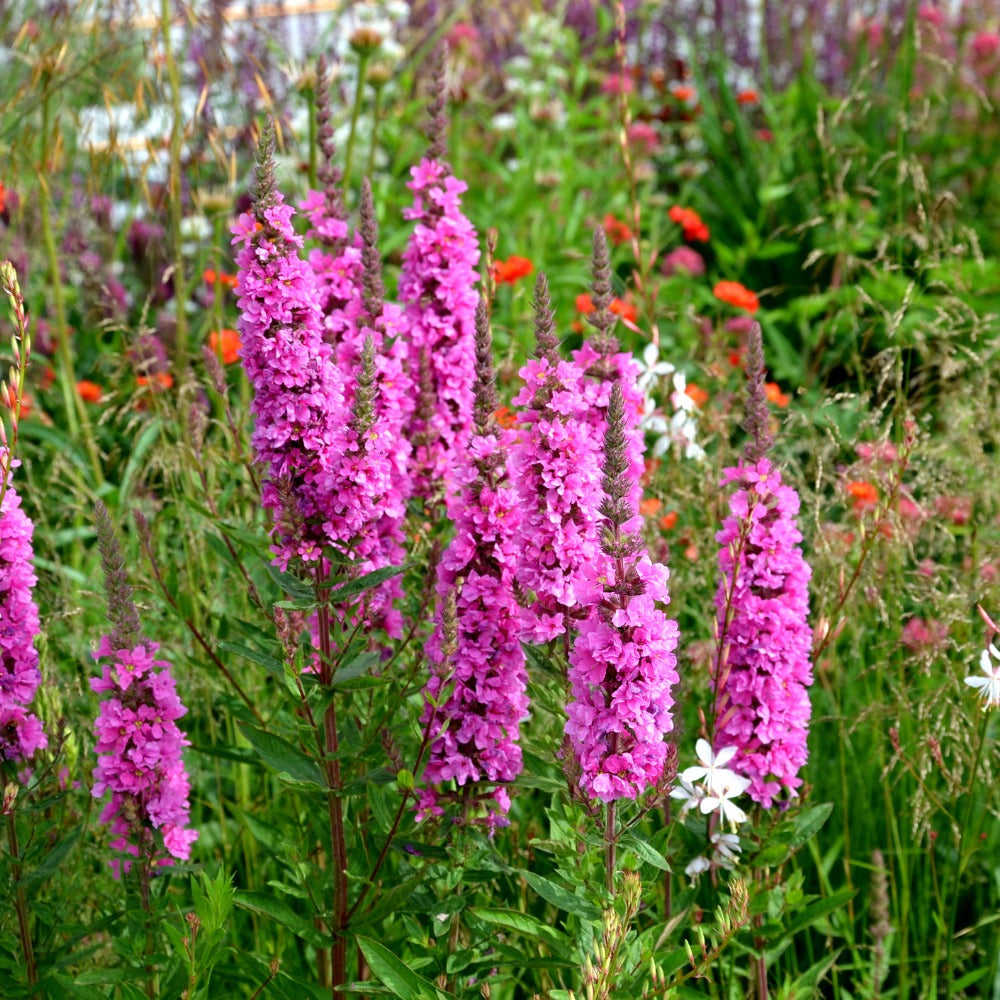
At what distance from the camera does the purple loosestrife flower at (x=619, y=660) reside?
186 cm

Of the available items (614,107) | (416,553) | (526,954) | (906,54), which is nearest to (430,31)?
(614,107)

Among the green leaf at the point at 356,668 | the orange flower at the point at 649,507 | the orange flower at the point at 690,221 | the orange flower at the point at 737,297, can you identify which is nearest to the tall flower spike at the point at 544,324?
the green leaf at the point at 356,668

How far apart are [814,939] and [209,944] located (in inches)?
68.0

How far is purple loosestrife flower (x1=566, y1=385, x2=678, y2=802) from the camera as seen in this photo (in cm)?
186

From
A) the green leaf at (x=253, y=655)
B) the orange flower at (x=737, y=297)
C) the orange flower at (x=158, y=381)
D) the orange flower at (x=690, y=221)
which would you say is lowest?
the green leaf at (x=253, y=655)

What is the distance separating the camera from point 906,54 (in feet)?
17.5

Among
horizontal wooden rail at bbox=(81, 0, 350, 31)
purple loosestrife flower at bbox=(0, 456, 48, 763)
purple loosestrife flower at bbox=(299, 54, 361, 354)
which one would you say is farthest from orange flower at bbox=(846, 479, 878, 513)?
horizontal wooden rail at bbox=(81, 0, 350, 31)

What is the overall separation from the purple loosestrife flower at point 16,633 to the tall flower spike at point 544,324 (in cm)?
87

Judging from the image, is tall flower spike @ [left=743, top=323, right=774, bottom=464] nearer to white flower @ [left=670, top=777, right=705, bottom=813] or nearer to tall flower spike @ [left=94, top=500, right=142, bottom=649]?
white flower @ [left=670, top=777, right=705, bottom=813]

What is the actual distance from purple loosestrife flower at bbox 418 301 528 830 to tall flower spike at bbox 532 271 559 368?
81 mm

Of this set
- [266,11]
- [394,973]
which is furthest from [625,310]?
[266,11]

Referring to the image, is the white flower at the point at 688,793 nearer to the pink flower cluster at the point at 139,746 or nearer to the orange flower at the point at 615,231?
the pink flower cluster at the point at 139,746

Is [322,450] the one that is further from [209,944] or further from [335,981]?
[335,981]

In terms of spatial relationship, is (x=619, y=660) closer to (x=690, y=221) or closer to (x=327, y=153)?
(x=327, y=153)
